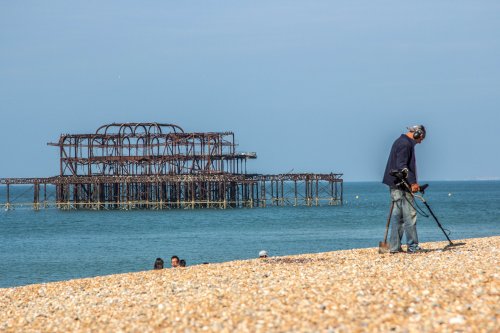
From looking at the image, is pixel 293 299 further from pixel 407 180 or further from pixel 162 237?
pixel 162 237

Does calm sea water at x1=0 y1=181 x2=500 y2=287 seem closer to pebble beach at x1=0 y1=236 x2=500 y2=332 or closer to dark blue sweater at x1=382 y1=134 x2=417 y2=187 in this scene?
pebble beach at x1=0 y1=236 x2=500 y2=332

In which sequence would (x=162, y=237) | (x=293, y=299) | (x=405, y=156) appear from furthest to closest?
(x=162, y=237) → (x=405, y=156) → (x=293, y=299)

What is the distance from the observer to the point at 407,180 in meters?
13.0

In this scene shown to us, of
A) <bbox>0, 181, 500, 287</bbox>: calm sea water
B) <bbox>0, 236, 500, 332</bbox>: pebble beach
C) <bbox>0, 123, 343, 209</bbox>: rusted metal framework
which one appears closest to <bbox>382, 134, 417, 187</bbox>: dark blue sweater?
<bbox>0, 236, 500, 332</bbox>: pebble beach

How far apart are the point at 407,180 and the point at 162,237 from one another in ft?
104

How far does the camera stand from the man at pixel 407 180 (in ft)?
42.3

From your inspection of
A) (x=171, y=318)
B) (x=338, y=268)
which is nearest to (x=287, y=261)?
(x=338, y=268)

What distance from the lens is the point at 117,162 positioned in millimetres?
71750

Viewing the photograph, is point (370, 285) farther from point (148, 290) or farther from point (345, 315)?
point (148, 290)

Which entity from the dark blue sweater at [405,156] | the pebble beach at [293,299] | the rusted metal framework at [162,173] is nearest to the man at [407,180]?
the dark blue sweater at [405,156]

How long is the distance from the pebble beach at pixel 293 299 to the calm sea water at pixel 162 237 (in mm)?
14692

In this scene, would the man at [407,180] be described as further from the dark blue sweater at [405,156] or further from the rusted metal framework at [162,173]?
the rusted metal framework at [162,173]

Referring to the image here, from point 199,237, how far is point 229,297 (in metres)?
34.0

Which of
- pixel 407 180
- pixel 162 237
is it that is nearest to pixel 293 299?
pixel 407 180
